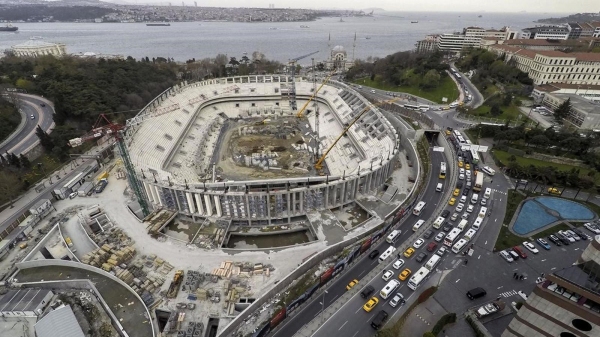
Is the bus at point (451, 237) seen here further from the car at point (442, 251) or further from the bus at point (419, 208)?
the bus at point (419, 208)

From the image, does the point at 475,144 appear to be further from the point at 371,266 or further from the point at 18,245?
the point at 18,245

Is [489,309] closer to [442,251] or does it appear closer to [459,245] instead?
[442,251]

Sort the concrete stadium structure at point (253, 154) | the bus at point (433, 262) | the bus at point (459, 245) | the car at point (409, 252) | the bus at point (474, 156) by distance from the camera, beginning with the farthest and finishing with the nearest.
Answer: the bus at point (474, 156), the concrete stadium structure at point (253, 154), the bus at point (459, 245), the car at point (409, 252), the bus at point (433, 262)

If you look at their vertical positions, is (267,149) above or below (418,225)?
below

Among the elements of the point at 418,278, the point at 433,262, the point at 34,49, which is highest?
the point at 34,49

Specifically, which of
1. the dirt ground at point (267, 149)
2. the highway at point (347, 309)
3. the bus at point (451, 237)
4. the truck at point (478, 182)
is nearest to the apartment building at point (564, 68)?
the truck at point (478, 182)

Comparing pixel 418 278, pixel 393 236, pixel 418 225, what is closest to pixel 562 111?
pixel 418 225

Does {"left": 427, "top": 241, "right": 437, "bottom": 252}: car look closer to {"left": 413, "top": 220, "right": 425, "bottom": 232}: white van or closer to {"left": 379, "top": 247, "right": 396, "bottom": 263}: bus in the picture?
{"left": 413, "top": 220, "right": 425, "bottom": 232}: white van

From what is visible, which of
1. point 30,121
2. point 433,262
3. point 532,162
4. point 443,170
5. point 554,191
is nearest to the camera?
point 433,262
